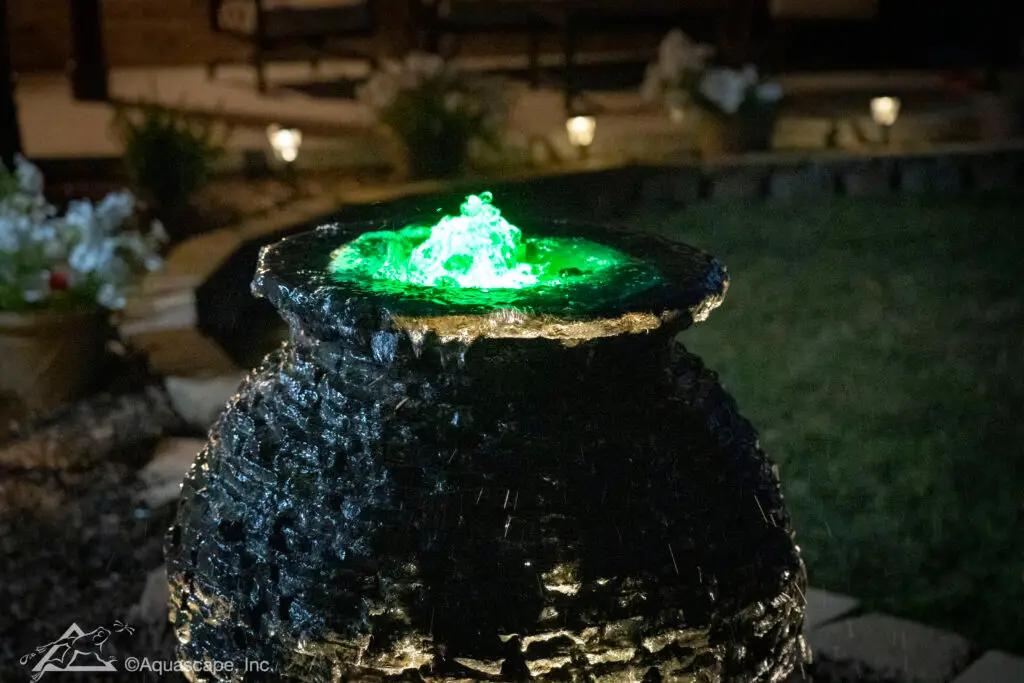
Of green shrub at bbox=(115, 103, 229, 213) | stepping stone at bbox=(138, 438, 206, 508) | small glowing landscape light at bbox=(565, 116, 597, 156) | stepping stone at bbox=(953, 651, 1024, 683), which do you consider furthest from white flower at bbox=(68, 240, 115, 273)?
small glowing landscape light at bbox=(565, 116, 597, 156)

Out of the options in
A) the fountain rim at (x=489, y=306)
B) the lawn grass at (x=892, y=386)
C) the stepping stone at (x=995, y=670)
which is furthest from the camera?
the lawn grass at (x=892, y=386)

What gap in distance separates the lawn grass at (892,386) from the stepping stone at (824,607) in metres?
0.21

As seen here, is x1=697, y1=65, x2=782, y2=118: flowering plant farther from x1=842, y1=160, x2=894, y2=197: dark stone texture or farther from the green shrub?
the green shrub

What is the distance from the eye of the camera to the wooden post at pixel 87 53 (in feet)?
35.2

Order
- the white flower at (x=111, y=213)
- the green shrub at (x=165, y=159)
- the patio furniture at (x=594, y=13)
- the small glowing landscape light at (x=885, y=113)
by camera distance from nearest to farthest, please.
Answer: the white flower at (x=111, y=213) < the green shrub at (x=165, y=159) < the small glowing landscape light at (x=885, y=113) < the patio furniture at (x=594, y=13)

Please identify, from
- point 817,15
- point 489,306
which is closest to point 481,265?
point 489,306

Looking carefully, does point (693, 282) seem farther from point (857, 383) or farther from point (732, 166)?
point (732, 166)

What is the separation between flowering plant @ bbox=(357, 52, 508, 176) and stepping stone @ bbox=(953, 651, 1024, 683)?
6.14 metres

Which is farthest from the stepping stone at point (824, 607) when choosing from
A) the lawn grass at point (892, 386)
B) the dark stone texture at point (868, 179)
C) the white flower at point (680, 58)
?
the white flower at point (680, 58)

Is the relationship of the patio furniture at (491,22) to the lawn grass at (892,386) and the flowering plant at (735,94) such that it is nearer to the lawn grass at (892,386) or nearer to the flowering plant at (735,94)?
the flowering plant at (735,94)

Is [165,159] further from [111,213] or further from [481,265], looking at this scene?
[481,265]

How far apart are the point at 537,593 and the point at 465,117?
715 cm

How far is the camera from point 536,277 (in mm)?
1847

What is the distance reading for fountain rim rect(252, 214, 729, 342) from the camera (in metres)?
1.53
